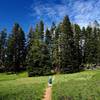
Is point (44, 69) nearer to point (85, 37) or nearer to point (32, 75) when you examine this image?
point (32, 75)

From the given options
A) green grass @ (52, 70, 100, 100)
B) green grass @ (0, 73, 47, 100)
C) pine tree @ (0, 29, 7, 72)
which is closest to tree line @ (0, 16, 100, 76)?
pine tree @ (0, 29, 7, 72)

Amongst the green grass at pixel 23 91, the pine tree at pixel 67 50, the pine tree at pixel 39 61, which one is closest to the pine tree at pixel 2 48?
the pine tree at pixel 39 61

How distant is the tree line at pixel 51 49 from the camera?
82.1 meters

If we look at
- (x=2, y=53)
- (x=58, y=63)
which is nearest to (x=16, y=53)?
(x=2, y=53)

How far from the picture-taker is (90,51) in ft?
329

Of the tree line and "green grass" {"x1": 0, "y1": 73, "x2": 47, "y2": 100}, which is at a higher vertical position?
the tree line

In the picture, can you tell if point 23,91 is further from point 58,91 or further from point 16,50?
point 16,50

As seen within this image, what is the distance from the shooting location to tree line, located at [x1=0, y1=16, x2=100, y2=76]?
82062 millimetres

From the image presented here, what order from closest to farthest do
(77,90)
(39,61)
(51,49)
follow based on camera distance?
(77,90) < (39,61) < (51,49)

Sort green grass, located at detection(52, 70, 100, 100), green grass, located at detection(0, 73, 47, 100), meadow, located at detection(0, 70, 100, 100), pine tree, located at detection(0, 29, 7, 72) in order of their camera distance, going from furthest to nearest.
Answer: pine tree, located at detection(0, 29, 7, 72) < green grass, located at detection(0, 73, 47, 100) < meadow, located at detection(0, 70, 100, 100) < green grass, located at detection(52, 70, 100, 100)

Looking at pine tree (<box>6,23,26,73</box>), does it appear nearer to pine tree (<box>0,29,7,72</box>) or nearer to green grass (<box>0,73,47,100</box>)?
pine tree (<box>0,29,7,72</box>)

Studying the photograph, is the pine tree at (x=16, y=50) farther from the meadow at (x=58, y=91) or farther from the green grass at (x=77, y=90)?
the green grass at (x=77, y=90)

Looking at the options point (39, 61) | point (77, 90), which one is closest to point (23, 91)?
point (77, 90)

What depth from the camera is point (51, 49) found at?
328 feet
